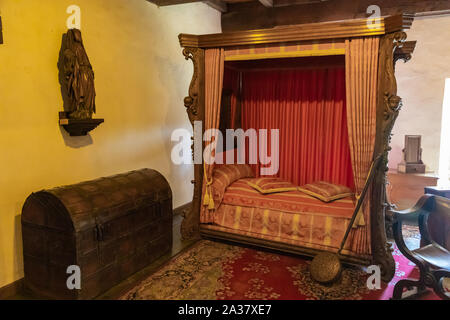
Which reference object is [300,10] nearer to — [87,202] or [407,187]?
[407,187]

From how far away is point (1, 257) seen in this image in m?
→ 2.55

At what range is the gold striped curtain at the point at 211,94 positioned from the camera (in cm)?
340

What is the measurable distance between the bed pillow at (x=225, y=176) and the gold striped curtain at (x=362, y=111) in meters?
1.35

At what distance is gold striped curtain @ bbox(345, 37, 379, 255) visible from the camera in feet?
9.20

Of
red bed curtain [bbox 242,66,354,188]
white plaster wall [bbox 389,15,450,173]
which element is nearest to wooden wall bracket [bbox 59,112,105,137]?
red bed curtain [bbox 242,66,354,188]

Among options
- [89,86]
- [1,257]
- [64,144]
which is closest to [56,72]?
[89,86]

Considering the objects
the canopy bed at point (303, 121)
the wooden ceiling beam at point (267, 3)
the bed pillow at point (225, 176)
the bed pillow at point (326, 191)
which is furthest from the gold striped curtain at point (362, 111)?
the wooden ceiling beam at point (267, 3)

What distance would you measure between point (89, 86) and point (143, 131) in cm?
110

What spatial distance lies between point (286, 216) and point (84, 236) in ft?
5.95

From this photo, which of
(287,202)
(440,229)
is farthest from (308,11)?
(440,229)

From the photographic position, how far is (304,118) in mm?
3992

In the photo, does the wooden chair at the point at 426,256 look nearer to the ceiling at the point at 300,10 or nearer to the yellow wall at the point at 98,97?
the yellow wall at the point at 98,97

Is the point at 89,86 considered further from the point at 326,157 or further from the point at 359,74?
the point at 326,157
